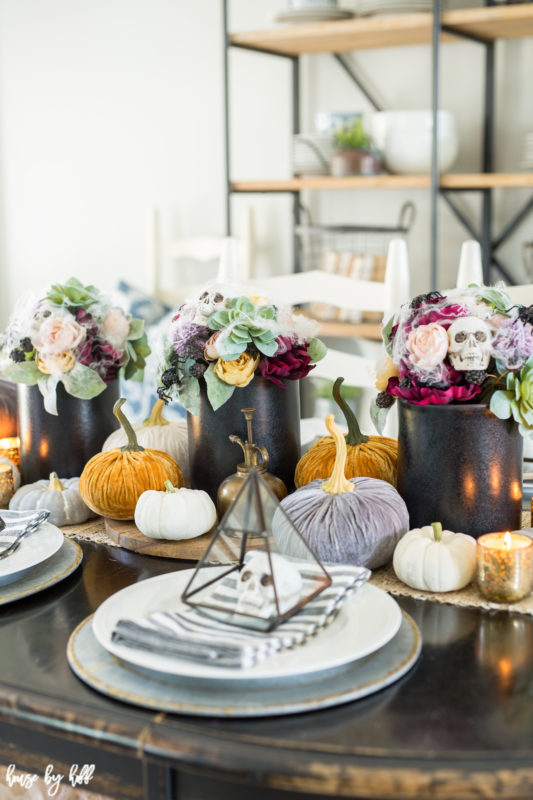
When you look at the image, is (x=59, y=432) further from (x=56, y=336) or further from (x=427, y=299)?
(x=427, y=299)

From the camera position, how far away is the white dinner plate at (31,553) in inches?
36.3

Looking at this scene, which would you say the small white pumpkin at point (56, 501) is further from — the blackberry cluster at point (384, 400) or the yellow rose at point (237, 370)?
the blackberry cluster at point (384, 400)

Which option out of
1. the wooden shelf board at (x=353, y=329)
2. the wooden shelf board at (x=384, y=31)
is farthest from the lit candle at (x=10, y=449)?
the wooden shelf board at (x=384, y=31)

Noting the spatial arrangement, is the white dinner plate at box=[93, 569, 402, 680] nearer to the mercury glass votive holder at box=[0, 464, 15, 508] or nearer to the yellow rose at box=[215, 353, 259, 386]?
the yellow rose at box=[215, 353, 259, 386]

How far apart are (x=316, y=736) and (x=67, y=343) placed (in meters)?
0.69

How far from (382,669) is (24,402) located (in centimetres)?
71

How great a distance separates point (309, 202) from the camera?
3383 mm

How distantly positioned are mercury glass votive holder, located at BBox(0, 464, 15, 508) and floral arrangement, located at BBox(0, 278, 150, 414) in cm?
10

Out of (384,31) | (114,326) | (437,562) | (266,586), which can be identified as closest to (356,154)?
(384,31)

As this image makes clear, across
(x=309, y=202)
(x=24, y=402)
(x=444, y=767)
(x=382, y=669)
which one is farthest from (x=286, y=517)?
(x=309, y=202)

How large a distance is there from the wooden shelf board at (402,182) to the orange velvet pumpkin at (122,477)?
1.84 metres

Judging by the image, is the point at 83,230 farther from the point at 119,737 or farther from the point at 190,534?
the point at 119,737

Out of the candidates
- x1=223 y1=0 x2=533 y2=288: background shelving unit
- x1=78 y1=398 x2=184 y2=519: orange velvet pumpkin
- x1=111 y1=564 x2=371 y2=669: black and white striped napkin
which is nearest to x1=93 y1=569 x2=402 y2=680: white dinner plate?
x1=111 y1=564 x2=371 y2=669: black and white striped napkin

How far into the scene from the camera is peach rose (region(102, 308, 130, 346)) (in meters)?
1.24
